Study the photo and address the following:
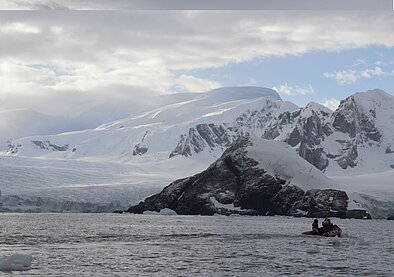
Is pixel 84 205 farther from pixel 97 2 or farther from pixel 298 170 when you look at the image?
pixel 97 2

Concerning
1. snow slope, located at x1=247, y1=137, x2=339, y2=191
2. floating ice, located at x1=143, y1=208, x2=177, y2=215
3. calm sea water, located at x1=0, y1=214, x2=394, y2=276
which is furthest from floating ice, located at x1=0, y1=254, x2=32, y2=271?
snow slope, located at x1=247, y1=137, x2=339, y2=191

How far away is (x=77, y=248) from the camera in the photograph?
2800 centimetres

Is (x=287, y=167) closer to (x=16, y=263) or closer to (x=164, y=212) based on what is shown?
(x=164, y=212)

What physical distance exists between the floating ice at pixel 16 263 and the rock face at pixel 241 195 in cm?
6861

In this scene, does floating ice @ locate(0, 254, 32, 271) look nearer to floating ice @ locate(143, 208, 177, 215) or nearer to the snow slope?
floating ice @ locate(143, 208, 177, 215)

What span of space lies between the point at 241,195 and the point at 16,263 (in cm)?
7459

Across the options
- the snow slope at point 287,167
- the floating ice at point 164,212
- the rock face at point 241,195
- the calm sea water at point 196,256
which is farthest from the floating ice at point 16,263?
the snow slope at point 287,167

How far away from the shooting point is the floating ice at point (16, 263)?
1997cm

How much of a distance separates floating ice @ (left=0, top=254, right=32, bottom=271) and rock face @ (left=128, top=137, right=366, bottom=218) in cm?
6861

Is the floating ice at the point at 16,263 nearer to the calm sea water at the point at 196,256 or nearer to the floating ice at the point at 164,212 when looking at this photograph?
the calm sea water at the point at 196,256

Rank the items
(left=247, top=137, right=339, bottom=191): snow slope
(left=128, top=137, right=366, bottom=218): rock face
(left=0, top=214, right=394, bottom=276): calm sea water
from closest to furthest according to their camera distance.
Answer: (left=0, top=214, right=394, bottom=276): calm sea water, (left=128, top=137, right=366, bottom=218): rock face, (left=247, top=137, right=339, bottom=191): snow slope

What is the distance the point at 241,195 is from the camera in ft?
308

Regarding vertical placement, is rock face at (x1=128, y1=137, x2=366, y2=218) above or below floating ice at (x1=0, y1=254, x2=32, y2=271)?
above

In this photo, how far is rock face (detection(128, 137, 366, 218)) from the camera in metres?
88.1
